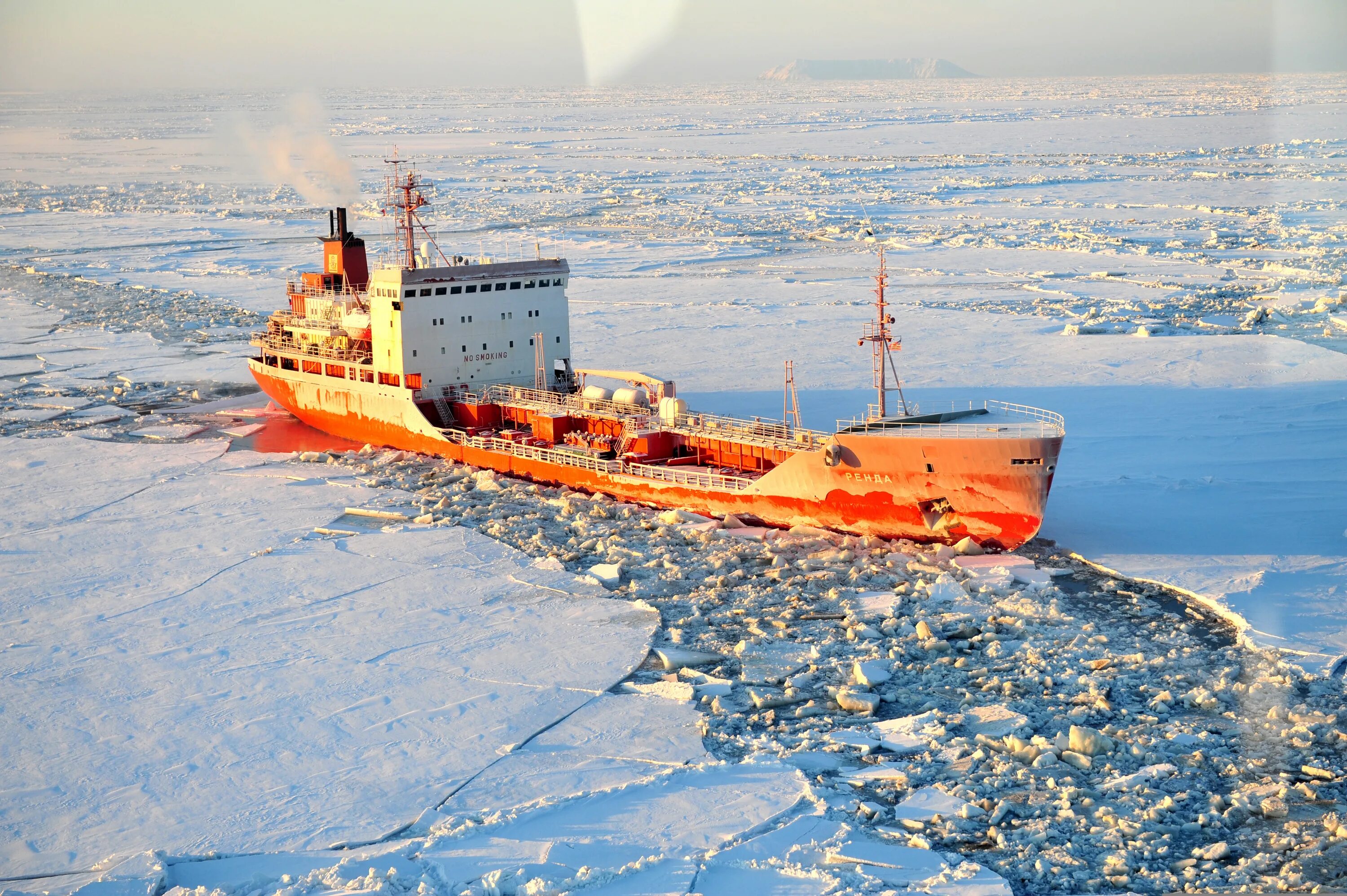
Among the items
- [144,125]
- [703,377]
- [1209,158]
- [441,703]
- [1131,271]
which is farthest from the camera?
[144,125]

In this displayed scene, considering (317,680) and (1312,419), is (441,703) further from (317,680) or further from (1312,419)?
(1312,419)

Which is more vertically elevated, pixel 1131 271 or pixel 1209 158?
pixel 1209 158

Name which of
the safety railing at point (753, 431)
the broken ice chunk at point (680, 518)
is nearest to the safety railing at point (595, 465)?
the broken ice chunk at point (680, 518)

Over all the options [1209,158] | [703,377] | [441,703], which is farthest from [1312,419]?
[1209,158]

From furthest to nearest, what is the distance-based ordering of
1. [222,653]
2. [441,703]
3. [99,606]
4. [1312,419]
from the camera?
[1312,419] < [99,606] < [222,653] < [441,703]

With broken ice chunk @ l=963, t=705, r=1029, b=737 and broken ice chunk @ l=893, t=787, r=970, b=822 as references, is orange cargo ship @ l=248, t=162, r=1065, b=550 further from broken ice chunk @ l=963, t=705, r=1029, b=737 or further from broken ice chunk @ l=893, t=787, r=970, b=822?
broken ice chunk @ l=893, t=787, r=970, b=822

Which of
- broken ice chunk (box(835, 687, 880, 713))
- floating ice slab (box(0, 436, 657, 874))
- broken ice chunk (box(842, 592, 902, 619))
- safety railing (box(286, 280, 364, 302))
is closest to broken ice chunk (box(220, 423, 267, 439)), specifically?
safety railing (box(286, 280, 364, 302))

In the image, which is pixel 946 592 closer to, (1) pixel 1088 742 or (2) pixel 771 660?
(2) pixel 771 660

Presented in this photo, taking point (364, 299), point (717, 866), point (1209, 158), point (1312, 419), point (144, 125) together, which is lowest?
point (717, 866)
